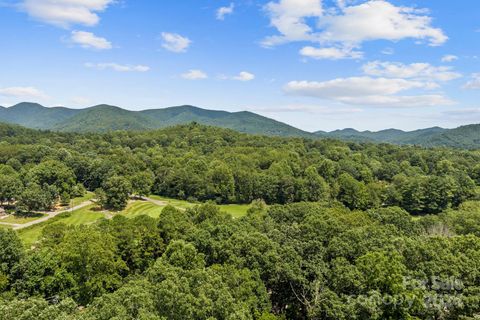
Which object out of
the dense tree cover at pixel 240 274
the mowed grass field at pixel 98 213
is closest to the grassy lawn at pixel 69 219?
the mowed grass field at pixel 98 213

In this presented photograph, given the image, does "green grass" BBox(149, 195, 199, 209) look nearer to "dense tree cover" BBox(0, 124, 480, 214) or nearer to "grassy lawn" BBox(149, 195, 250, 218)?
"grassy lawn" BBox(149, 195, 250, 218)

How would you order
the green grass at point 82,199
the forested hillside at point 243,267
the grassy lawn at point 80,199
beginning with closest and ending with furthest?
the forested hillside at point 243,267, the grassy lawn at point 80,199, the green grass at point 82,199

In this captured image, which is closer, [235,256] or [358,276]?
[358,276]

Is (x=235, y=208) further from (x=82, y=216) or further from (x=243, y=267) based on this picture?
(x=243, y=267)

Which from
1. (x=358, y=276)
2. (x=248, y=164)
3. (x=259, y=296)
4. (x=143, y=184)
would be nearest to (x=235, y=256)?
(x=259, y=296)

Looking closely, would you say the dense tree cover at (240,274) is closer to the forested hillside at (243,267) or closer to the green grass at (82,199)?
the forested hillside at (243,267)

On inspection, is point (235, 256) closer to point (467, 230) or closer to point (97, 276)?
point (97, 276)

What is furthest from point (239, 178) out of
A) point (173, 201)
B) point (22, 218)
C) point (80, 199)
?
point (22, 218)
